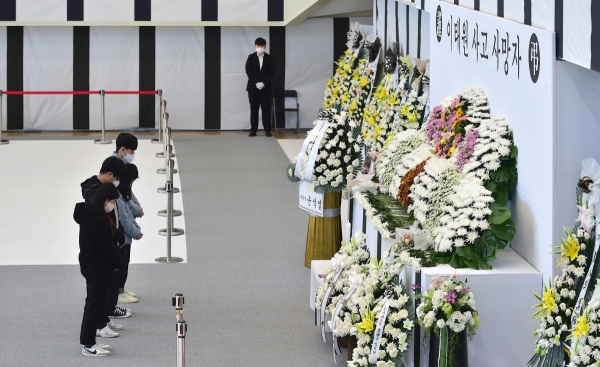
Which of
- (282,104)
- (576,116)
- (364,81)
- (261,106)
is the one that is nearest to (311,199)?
(576,116)

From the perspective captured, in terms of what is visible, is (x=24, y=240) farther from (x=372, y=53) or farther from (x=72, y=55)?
(x=72, y=55)

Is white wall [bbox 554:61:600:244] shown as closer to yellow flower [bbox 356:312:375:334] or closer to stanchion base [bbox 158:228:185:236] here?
yellow flower [bbox 356:312:375:334]

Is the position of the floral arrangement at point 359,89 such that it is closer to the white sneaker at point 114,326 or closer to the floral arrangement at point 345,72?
the floral arrangement at point 345,72

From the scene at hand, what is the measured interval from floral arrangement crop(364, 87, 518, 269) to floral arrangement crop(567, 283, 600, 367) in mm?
1108

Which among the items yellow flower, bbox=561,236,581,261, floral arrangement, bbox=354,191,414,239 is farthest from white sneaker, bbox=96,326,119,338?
yellow flower, bbox=561,236,581,261

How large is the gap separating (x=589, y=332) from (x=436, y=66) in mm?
3791

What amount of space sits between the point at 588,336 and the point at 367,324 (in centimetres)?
144

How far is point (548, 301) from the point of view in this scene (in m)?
4.62

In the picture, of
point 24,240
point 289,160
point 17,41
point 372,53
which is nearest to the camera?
point 24,240

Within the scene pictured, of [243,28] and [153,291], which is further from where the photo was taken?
[243,28]

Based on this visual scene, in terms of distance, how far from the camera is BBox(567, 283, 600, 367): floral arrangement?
160 inches

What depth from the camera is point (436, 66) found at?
753 centimetres

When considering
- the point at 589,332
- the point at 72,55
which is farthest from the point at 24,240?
the point at 72,55

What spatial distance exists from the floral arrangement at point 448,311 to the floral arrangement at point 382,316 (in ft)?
0.62
